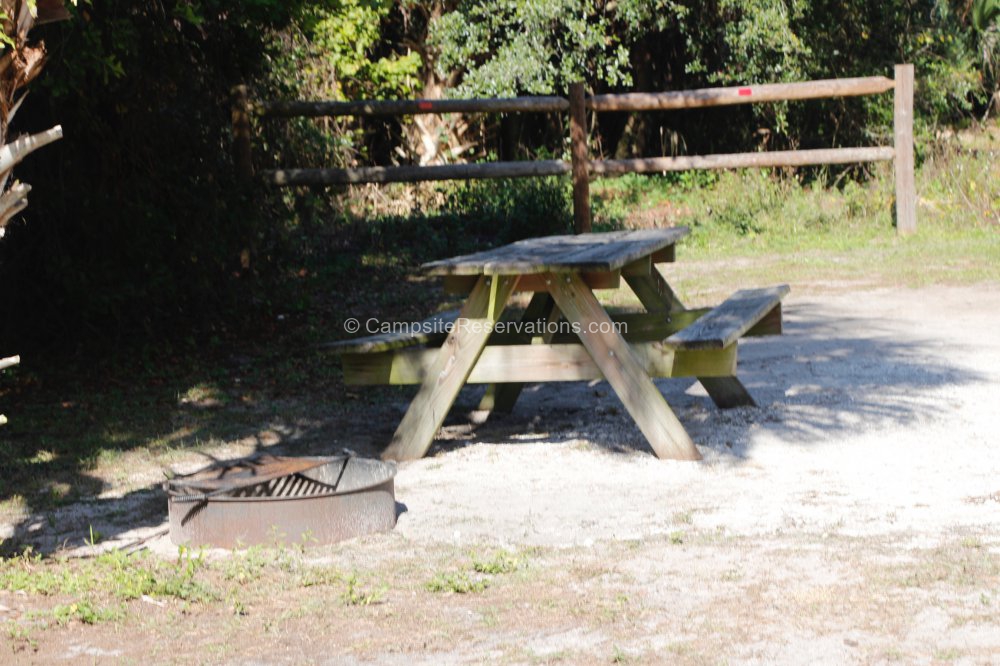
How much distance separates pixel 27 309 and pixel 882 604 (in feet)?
20.3

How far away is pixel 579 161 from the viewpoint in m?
Answer: 11.8

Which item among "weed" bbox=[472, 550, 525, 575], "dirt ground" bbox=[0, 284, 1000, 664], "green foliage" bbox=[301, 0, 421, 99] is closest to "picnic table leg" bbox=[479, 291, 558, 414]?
"dirt ground" bbox=[0, 284, 1000, 664]

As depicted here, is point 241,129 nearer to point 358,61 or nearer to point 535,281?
point 535,281

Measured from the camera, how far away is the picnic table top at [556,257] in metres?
5.44

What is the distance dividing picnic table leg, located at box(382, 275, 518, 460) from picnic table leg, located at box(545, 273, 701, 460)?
1.07 ft

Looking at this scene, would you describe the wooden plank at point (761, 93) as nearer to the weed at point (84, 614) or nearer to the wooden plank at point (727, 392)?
the wooden plank at point (727, 392)

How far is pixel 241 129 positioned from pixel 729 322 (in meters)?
5.53

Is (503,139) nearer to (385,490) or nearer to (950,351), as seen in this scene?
(950,351)

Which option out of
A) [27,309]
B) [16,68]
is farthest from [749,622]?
[27,309]

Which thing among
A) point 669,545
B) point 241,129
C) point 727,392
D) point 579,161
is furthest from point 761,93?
point 669,545

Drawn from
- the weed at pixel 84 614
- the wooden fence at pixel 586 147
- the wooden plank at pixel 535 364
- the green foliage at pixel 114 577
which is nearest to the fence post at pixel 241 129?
the wooden fence at pixel 586 147

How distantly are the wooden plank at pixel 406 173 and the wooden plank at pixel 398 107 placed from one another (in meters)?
0.52

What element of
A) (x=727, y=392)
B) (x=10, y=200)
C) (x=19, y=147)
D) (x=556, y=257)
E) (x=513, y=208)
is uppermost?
(x=19, y=147)

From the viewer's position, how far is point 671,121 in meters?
18.0
